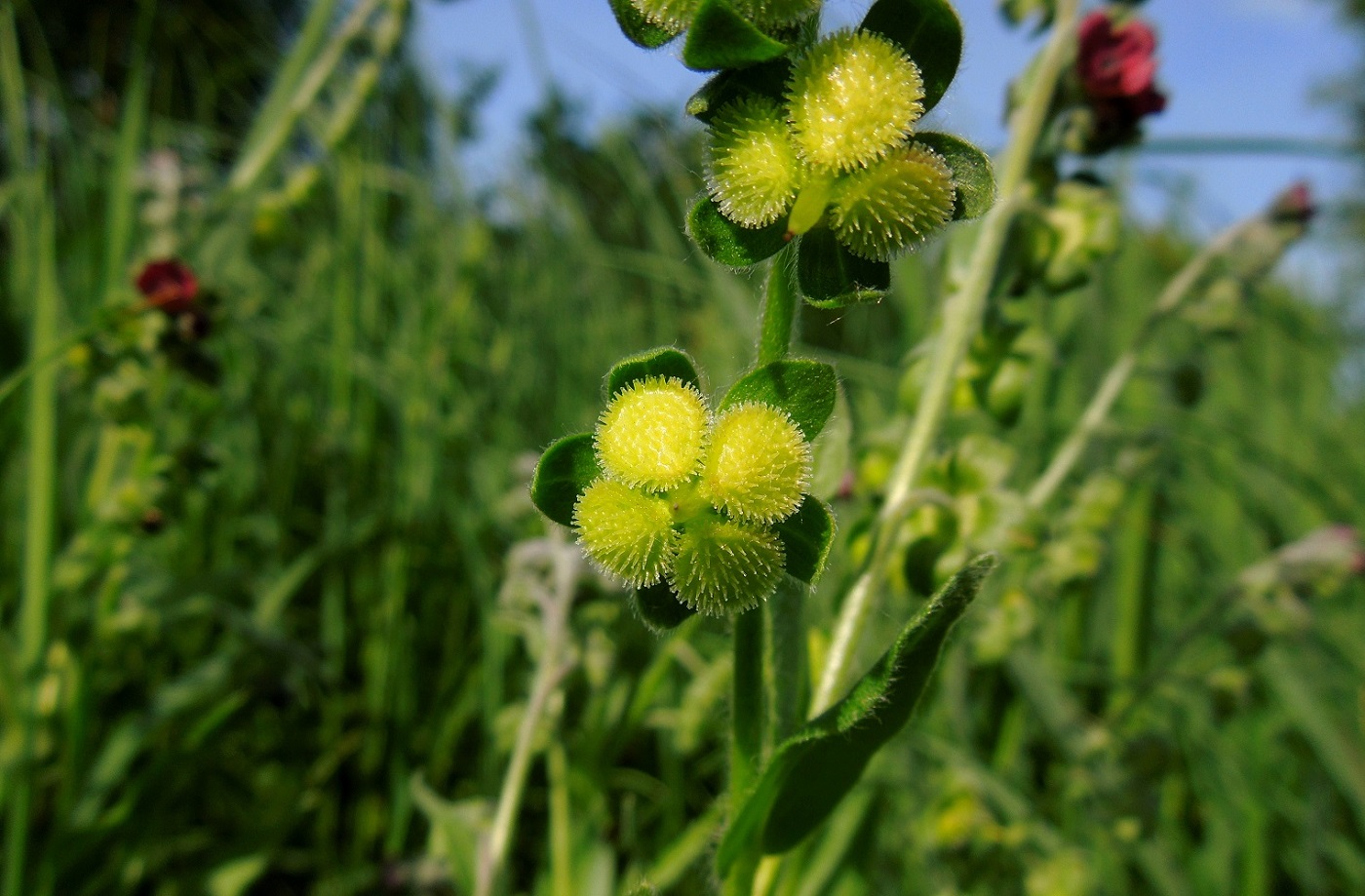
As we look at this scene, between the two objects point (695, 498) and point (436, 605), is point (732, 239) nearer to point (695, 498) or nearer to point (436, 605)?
point (695, 498)

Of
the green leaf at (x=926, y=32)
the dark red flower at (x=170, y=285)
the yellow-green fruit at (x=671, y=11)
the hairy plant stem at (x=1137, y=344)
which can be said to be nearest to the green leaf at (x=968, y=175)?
the green leaf at (x=926, y=32)

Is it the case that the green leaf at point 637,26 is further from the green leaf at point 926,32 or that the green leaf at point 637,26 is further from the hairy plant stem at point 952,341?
the hairy plant stem at point 952,341

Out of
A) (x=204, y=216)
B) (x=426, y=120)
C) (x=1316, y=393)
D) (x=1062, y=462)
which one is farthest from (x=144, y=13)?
(x=1316, y=393)

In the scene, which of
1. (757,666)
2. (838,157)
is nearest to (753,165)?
(838,157)

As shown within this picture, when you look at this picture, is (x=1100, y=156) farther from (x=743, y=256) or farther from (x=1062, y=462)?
(x=743, y=256)

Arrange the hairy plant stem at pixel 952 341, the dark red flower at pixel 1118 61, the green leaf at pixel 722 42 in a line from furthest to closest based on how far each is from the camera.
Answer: the dark red flower at pixel 1118 61 < the hairy plant stem at pixel 952 341 < the green leaf at pixel 722 42

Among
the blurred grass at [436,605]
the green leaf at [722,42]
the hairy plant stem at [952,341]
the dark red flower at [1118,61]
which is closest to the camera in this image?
the green leaf at [722,42]
